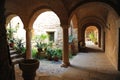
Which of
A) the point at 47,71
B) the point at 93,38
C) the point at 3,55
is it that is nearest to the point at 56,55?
the point at 47,71

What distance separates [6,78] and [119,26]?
4.67 metres

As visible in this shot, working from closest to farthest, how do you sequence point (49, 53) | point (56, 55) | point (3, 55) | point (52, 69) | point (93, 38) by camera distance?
point (3, 55) < point (52, 69) < point (56, 55) < point (49, 53) < point (93, 38)

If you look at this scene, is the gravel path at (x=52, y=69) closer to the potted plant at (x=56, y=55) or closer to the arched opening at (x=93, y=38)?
the potted plant at (x=56, y=55)

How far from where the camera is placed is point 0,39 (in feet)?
7.93

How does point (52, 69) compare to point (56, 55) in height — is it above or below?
below

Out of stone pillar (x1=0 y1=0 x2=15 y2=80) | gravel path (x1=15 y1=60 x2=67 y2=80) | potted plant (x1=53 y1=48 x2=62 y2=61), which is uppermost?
stone pillar (x1=0 y1=0 x2=15 y2=80)

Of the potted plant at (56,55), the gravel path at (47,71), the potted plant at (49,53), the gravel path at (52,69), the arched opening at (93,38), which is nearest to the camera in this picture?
the gravel path at (47,71)

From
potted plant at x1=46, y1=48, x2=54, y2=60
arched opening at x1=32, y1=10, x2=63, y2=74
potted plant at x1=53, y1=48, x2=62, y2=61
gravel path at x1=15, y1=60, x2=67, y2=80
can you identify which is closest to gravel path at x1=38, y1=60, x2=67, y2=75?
gravel path at x1=15, y1=60, x2=67, y2=80

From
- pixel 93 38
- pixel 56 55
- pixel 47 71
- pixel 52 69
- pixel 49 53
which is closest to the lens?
pixel 47 71

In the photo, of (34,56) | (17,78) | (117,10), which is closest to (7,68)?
(17,78)

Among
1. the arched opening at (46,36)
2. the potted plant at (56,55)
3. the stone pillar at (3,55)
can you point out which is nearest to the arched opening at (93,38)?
the arched opening at (46,36)

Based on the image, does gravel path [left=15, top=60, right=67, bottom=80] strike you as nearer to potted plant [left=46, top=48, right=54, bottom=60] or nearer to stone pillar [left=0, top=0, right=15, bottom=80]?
potted plant [left=46, top=48, right=54, bottom=60]

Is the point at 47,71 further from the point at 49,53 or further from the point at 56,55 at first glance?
the point at 49,53

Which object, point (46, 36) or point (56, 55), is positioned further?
point (46, 36)
